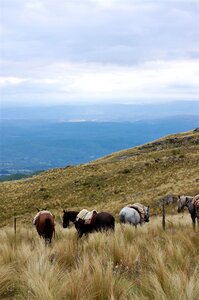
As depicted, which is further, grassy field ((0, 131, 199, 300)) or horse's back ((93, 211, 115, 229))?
horse's back ((93, 211, 115, 229))

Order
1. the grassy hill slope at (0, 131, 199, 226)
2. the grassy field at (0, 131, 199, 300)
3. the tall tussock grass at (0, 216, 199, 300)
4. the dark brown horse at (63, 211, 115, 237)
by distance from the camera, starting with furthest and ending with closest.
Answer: the grassy hill slope at (0, 131, 199, 226) < the dark brown horse at (63, 211, 115, 237) < the grassy field at (0, 131, 199, 300) < the tall tussock grass at (0, 216, 199, 300)

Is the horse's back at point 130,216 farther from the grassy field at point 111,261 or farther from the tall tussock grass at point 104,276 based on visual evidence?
the tall tussock grass at point 104,276

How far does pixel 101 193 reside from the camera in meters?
39.5

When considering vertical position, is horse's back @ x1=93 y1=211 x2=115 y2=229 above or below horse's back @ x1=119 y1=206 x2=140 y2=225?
above

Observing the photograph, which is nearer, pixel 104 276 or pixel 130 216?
pixel 104 276

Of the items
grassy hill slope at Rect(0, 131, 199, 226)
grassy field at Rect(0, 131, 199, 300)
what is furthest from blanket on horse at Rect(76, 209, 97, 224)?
grassy hill slope at Rect(0, 131, 199, 226)

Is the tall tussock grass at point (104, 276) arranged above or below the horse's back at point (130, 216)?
above

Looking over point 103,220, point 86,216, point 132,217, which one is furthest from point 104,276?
point 132,217

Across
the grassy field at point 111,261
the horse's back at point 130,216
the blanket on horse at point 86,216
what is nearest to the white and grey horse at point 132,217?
the horse's back at point 130,216

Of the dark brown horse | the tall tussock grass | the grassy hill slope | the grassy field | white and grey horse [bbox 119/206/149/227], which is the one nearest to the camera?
the tall tussock grass

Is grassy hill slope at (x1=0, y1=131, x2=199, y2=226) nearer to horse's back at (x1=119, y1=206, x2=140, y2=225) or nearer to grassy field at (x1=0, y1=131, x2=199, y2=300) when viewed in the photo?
grassy field at (x1=0, y1=131, x2=199, y2=300)

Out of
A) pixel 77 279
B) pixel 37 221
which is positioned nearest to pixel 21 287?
pixel 77 279

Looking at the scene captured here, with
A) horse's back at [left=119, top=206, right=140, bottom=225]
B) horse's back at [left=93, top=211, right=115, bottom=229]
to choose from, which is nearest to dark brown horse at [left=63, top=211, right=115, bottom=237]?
horse's back at [left=93, top=211, right=115, bottom=229]

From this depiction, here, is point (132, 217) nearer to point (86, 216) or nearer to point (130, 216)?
point (130, 216)
